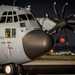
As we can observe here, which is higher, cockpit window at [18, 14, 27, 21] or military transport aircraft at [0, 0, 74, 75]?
cockpit window at [18, 14, 27, 21]

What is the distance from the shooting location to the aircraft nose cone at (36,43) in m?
16.9

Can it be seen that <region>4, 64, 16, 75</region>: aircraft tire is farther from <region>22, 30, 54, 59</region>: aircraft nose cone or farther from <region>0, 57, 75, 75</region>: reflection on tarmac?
<region>0, 57, 75, 75</region>: reflection on tarmac

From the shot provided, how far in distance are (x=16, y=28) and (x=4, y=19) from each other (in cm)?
122

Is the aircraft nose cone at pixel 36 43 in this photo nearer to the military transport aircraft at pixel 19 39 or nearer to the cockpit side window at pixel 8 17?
the military transport aircraft at pixel 19 39

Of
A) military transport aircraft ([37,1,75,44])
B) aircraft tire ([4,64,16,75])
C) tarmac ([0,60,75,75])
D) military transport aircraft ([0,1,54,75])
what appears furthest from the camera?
military transport aircraft ([37,1,75,44])

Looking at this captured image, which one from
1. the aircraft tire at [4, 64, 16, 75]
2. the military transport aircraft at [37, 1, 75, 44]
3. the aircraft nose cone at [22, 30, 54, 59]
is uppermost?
the military transport aircraft at [37, 1, 75, 44]

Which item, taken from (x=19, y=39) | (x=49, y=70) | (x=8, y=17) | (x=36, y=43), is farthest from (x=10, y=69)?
(x=49, y=70)

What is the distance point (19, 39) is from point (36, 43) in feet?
4.73

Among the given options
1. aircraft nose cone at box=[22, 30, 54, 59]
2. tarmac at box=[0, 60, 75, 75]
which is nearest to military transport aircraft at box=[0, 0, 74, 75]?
aircraft nose cone at box=[22, 30, 54, 59]

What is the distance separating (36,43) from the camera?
1705 centimetres

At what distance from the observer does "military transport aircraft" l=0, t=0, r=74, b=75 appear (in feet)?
56.2

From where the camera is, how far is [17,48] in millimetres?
18000

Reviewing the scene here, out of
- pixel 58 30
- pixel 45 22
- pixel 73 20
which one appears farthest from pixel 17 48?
pixel 73 20

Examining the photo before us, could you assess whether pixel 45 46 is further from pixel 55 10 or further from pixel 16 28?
pixel 55 10
